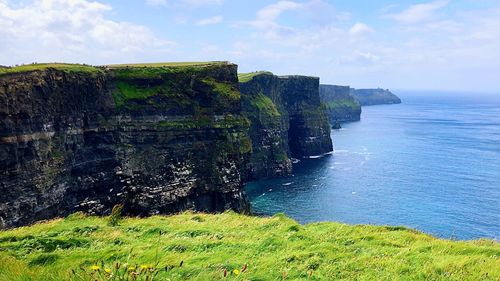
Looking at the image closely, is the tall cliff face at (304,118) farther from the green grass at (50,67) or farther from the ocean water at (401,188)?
the green grass at (50,67)

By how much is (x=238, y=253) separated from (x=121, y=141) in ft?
150

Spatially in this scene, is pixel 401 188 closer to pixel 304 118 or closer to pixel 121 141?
pixel 304 118

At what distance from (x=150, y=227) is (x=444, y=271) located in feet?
34.9

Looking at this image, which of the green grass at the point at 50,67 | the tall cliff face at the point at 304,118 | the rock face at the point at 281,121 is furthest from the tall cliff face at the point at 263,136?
the green grass at the point at 50,67

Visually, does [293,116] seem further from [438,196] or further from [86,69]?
[86,69]

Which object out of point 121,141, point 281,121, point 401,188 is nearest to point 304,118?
point 281,121

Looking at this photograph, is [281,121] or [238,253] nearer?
[238,253]

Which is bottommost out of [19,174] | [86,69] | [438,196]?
[438,196]

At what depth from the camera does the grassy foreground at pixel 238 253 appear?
31.8 ft

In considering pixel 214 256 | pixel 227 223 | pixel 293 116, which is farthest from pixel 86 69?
pixel 293 116

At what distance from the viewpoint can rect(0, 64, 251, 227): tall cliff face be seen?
42469 millimetres

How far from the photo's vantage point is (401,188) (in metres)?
83.1

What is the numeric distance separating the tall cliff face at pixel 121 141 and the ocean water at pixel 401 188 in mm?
16108

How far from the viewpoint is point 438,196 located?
76938 mm
